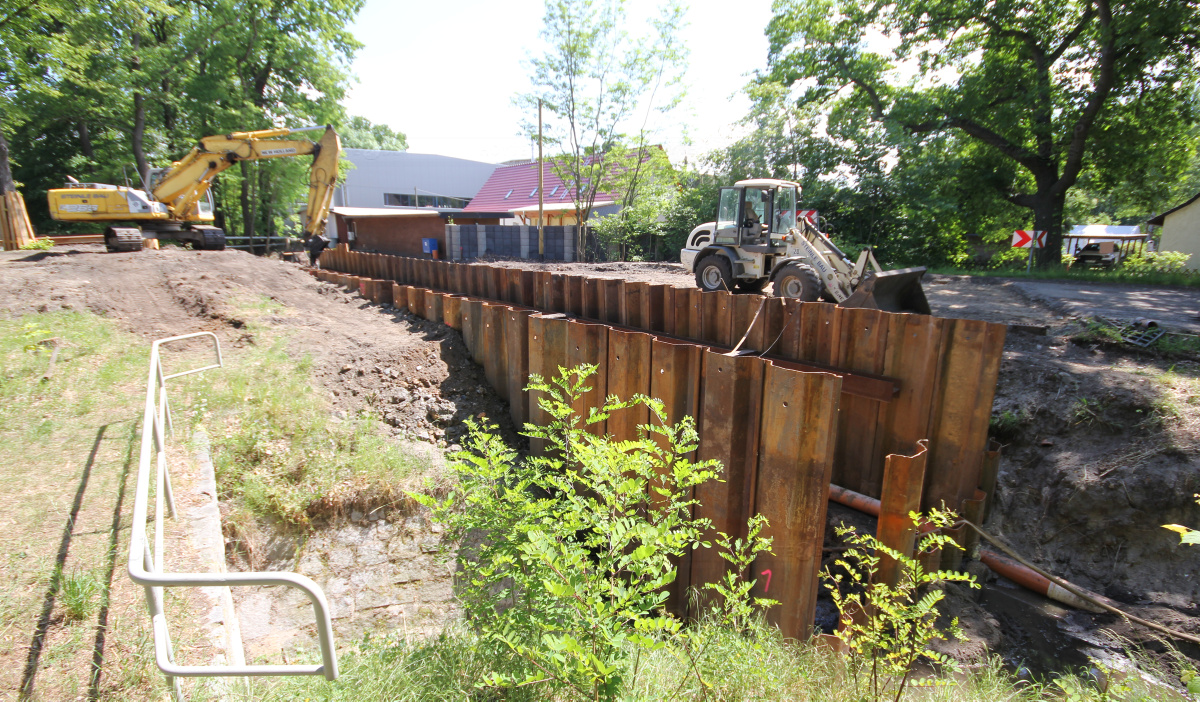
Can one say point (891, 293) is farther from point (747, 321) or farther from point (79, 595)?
point (79, 595)

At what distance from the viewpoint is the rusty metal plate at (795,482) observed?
386 centimetres

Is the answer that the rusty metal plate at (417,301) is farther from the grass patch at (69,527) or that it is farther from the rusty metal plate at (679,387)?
the rusty metal plate at (679,387)

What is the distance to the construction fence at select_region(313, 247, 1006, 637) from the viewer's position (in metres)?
3.94

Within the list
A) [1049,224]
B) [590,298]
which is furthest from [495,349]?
[1049,224]

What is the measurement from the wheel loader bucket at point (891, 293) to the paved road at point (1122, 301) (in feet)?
9.55

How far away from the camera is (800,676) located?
3.00m

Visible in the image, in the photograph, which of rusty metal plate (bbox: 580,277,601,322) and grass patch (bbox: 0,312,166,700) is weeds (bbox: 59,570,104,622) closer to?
grass patch (bbox: 0,312,166,700)

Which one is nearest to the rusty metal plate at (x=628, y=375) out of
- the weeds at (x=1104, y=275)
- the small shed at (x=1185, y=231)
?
the weeds at (x=1104, y=275)

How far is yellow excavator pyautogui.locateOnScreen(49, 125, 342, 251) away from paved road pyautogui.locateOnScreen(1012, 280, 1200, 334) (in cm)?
1657

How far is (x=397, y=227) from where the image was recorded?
21.9 meters

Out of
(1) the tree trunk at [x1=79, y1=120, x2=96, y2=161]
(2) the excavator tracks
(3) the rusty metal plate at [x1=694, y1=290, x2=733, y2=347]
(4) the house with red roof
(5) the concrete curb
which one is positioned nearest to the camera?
(5) the concrete curb

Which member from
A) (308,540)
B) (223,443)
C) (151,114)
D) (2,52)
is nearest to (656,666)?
(308,540)

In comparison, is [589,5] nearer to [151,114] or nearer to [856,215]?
[856,215]

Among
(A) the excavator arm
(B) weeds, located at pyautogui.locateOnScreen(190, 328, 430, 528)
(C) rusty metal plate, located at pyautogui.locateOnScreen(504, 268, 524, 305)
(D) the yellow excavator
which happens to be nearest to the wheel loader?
(C) rusty metal plate, located at pyautogui.locateOnScreen(504, 268, 524, 305)
